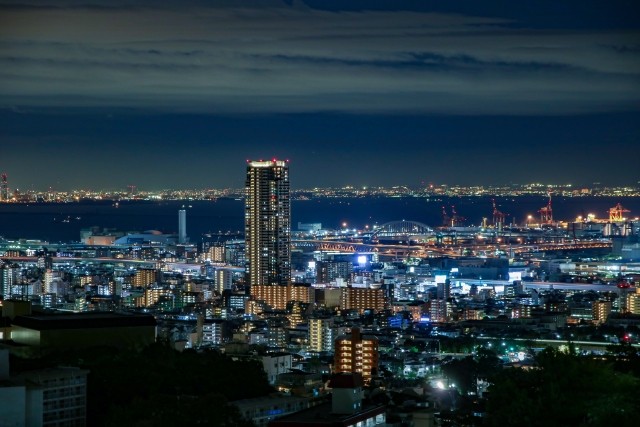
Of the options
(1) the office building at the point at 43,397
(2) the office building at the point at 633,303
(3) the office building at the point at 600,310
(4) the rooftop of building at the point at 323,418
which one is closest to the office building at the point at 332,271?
(2) the office building at the point at 633,303

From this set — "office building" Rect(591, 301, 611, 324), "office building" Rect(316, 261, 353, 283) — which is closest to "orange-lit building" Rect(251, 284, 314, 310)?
"office building" Rect(316, 261, 353, 283)

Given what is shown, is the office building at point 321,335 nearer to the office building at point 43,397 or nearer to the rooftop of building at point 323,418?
the office building at point 43,397

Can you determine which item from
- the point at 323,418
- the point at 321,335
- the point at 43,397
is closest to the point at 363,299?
the point at 321,335

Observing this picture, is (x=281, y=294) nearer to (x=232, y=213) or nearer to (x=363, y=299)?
(x=363, y=299)

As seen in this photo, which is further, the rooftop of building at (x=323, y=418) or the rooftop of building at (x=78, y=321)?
the rooftop of building at (x=78, y=321)

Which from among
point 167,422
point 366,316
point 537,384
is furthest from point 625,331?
point 167,422

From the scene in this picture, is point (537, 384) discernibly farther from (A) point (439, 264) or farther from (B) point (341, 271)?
(A) point (439, 264)

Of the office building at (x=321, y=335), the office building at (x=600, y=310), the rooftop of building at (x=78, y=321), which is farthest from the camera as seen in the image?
the office building at (x=600, y=310)
